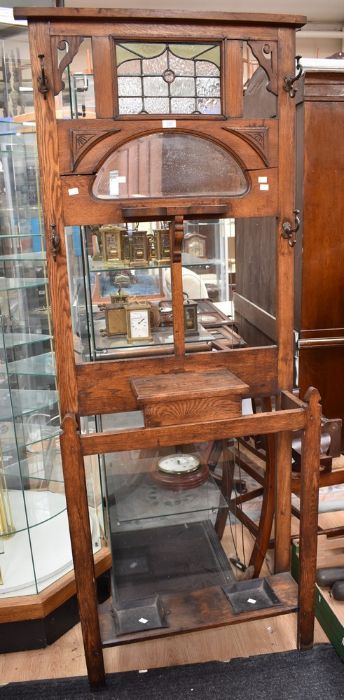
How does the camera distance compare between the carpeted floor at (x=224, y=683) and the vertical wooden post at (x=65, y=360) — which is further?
the carpeted floor at (x=224, y=683)

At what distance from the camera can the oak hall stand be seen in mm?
1614

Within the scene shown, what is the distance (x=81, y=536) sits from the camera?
5.55ft

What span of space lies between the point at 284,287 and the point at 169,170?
0.51 m

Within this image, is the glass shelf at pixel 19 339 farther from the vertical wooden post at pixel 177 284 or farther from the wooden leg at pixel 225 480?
the wooden leg at pixel 225 480

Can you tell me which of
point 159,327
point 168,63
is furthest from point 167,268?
point 168,63

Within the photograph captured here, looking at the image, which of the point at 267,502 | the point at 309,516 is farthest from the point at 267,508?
the point at 309,516

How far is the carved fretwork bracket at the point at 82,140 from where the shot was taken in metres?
1.61

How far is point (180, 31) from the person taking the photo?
1.62m

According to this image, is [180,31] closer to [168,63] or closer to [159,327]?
[168,63]

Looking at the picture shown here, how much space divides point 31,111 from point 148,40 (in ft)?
1.73

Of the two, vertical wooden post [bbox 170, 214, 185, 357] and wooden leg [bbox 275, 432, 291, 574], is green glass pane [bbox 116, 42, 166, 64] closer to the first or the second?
vertical wooden post [bbox 170, 214, 185, 357]

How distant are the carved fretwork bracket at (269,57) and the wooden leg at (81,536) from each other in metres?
1.12

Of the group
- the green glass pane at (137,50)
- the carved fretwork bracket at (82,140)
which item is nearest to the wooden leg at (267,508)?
the carved fretwork bracket at (82,140)

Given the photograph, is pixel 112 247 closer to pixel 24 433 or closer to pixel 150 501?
pixel 24 433
